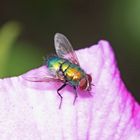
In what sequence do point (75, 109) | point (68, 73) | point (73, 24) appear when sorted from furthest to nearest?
1. point (73, 24)
2. point (68, 73)
3. point (75, 109)

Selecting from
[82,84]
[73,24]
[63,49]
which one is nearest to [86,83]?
[82,84]

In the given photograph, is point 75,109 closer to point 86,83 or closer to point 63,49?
point 86,83

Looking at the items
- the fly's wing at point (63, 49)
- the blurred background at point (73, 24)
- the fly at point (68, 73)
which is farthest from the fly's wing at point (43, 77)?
the blurred background at point (73, 24)

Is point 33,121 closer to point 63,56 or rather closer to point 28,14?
point 63,56

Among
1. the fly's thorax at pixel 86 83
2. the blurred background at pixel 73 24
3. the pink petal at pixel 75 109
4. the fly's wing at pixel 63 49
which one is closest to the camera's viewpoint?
the pink petal at pixel 75 109

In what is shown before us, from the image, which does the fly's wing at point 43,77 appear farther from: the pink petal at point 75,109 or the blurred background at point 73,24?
the blurred background at point 73,24

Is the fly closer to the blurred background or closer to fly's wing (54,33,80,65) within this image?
fly's wing (54,33,80,65)

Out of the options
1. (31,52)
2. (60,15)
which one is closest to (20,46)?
(31,52)
